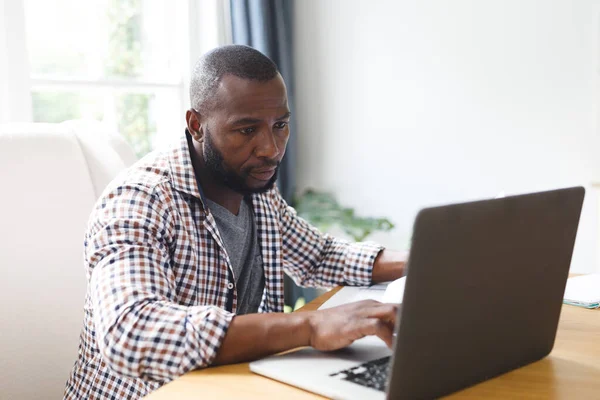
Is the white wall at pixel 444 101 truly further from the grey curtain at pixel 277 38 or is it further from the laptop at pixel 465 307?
the laptop at pixel 465 307

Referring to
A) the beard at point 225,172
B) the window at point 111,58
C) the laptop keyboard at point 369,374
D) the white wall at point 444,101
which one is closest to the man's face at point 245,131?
the beard at point 225,172

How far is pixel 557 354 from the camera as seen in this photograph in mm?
1002

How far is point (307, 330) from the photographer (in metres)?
0.95

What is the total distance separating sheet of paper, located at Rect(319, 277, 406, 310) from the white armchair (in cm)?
53

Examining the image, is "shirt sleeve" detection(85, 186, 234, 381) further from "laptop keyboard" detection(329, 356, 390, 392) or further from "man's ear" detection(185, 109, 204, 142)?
"man's ear" detection(185, 109, 204, 142)

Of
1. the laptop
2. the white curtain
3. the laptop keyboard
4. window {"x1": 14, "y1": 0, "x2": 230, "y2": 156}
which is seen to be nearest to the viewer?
the laptop

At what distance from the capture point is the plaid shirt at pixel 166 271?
0.92 m

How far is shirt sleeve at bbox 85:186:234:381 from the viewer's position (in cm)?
91

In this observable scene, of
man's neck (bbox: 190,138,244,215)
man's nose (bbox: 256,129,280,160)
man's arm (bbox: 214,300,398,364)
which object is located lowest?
man's arm (bbox: 214,300,398,364)

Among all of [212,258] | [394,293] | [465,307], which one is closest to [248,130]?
[212,258]

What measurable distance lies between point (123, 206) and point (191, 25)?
1.91 m

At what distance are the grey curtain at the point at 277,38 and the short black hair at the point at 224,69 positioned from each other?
5.09 ft

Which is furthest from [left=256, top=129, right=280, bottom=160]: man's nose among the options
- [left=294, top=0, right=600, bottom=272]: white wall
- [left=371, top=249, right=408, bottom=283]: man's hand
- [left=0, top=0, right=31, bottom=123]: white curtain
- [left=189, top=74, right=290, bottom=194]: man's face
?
[left=294, top=0, right=600, bottom=272]: white wall

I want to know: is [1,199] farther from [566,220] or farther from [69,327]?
[566,220]
